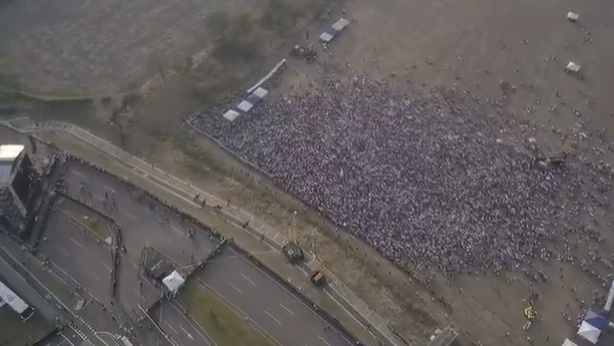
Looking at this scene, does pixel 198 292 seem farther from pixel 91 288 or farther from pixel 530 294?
pixel 530 294

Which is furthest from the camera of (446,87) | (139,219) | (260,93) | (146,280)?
(260,93)

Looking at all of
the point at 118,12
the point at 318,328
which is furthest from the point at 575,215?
the point at 118,12

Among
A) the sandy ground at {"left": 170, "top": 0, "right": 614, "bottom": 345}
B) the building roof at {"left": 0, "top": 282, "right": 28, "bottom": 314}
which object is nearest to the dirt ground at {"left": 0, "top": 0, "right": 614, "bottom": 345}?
the sandy ground at {"left": 170, "top": 0, "right": 614, "bottom": 345}

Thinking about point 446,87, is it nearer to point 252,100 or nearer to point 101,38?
point 252,100

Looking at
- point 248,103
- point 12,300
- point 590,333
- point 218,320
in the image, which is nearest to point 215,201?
point 218,320

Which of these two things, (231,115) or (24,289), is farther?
(231,115)

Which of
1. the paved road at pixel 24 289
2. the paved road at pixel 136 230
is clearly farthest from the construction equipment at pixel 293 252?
the paved road at pixel 24 289

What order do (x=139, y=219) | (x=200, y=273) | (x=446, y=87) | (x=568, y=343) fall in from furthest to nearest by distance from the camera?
(x=446, y=87) → (x=139, y=219) → (x=200, y=273) → (x=568, y=343)
